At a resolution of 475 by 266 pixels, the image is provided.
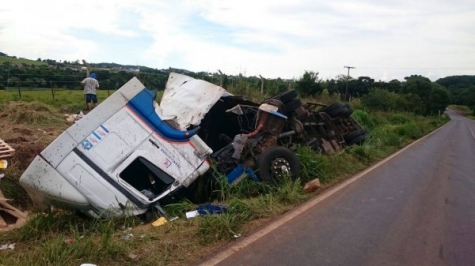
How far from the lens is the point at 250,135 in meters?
7.13

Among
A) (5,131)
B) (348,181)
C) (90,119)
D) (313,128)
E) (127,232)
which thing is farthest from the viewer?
(313,128)

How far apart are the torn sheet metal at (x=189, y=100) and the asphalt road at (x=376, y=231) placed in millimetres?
2576

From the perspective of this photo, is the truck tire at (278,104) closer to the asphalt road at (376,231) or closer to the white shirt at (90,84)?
the asphalt road at (376,231)

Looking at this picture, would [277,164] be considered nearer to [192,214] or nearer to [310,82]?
[192,214]

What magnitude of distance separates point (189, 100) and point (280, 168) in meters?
2.12

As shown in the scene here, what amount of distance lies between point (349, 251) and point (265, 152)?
2748 millimetres

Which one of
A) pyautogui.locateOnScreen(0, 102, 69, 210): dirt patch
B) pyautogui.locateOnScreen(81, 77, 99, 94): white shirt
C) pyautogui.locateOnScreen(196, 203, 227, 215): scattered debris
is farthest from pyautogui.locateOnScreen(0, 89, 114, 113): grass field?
pyautogui.locateOnScreen(196, 203, 227, 215): scattered debris

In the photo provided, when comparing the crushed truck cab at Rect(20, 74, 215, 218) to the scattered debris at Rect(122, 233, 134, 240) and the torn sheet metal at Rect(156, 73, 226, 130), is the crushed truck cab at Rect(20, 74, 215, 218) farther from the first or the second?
the torn sheet metal at Rect(156, 73, 226, 130)

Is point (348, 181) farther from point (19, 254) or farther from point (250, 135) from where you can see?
point (19, 254)

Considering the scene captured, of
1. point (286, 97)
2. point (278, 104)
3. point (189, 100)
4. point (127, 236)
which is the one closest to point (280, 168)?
point (278, 104)

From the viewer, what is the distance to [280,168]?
269 inches

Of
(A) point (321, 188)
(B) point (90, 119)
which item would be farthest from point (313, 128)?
(B) point (90, 119)

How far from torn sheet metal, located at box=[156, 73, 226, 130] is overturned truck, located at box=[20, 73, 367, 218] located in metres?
0.02

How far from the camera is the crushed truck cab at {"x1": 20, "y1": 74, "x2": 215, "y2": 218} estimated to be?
15.3 ft
